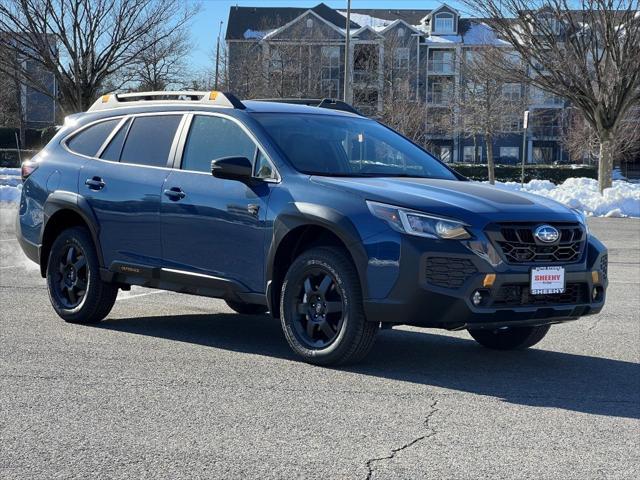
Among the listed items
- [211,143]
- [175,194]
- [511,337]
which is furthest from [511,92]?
[175,194]

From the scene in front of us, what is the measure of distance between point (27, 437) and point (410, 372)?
8.66 feet

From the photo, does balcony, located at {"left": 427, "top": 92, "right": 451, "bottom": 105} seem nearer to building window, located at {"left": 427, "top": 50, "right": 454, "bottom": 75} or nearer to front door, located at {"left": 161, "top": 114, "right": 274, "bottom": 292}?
building window, located at {"left": 427, "top": 50, "right": 454, "bottom": 75}

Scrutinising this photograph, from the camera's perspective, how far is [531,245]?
6359 millimetres

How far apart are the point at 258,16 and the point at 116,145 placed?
7151cm

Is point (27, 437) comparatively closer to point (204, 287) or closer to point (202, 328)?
point (204, 287)

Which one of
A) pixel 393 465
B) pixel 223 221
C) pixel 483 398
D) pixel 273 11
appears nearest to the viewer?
pixel 393 465

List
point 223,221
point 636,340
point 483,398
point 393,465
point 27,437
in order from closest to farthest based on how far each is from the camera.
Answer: point 393,465 → point 27,437 → point 483,398 → point 223,221 → point 636,340

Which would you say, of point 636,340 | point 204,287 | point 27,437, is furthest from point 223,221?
A: point 636,340

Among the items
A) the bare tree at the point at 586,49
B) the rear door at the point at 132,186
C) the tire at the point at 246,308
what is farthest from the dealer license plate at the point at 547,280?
the bare tree at the point at 586,49

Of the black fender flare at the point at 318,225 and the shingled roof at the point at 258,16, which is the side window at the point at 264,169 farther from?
the shingled roof at the point at 258,16

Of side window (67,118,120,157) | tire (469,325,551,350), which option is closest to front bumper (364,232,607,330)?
tire (469,325,551,350)

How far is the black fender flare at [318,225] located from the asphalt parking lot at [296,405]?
0.66m

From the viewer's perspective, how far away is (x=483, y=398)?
19.5 ft

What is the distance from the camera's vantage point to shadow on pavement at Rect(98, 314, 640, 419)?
6.09 m
